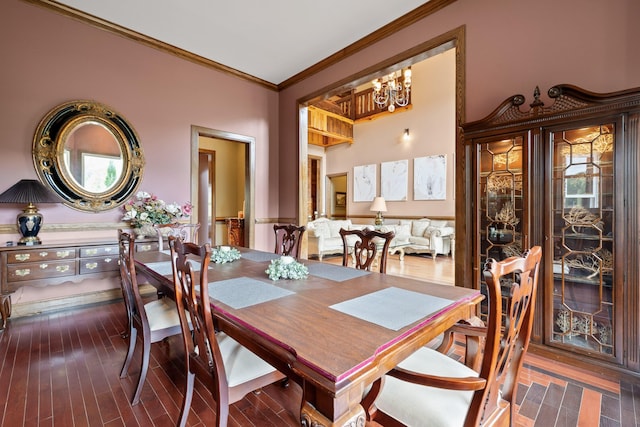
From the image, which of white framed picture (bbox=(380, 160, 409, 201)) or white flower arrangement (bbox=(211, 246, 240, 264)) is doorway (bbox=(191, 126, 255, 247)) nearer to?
white framed picture (bbox=(380, 160, 409, 201))

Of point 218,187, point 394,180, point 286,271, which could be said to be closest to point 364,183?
point 394,180

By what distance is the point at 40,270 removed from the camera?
8.82 feet

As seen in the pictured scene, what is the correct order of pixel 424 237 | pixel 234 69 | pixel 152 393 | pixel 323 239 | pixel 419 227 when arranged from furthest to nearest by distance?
pixel 419 227
pixel 424 237
pixel 323 239
pixel 234 69
pixel 152 393

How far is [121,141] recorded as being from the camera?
343cm

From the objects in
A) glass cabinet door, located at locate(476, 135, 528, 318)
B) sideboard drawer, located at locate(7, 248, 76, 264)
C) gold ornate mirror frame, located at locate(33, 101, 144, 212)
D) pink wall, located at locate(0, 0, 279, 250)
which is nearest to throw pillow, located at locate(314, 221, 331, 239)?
pink wall, located at locate(0, 0, 279, 250)

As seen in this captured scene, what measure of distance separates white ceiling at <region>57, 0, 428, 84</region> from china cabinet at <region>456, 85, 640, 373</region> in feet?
5.73

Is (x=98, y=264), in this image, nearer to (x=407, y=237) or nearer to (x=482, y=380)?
(x=482, y=380)

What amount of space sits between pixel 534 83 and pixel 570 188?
0.89m

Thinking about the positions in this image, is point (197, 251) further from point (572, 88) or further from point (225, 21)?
point (225, 21)

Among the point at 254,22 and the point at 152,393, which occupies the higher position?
the point at 254,22

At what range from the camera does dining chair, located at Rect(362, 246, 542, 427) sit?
2.79ft

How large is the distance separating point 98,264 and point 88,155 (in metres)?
1.25

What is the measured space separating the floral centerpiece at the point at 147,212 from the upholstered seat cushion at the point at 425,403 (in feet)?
10.7

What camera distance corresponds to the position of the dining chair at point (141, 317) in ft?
5.50
